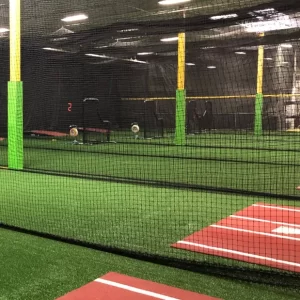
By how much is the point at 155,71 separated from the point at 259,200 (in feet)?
19.8

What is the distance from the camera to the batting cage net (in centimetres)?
290

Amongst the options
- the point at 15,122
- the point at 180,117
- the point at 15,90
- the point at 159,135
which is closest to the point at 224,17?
the point at 15,90

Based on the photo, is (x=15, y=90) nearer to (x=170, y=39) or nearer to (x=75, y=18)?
(x=75, y=18)

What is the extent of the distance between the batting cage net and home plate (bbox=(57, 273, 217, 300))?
0.32 m

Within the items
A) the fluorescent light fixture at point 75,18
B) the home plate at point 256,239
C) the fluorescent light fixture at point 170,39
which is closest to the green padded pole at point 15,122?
the fluorescent light fixture at point 75,18

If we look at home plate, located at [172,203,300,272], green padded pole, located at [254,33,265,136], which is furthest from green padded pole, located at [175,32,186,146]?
home plate, located at [172,203,300,272]

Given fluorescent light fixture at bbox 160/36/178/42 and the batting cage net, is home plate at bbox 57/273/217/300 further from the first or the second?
fluorescent light fixture at bbox 160/36/178/42

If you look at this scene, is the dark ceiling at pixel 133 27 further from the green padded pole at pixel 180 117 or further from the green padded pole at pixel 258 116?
the green padded pole at pixel 258 116

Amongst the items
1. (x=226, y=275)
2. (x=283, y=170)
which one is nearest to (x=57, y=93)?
(x=283, y=170)

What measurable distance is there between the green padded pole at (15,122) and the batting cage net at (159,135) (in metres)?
0.02

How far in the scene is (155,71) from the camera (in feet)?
31.1

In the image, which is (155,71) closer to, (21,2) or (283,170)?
(21,2)

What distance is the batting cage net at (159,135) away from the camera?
2900 millimetres

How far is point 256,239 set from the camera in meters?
2.80
